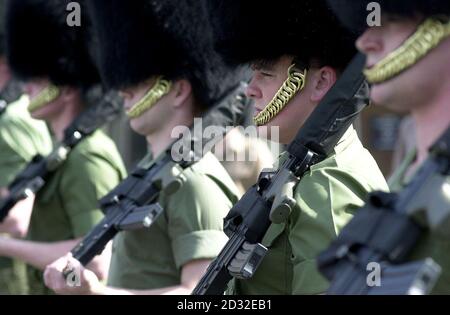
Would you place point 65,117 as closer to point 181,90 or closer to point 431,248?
point 181,90

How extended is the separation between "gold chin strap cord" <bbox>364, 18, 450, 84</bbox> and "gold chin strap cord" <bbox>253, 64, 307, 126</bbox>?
3.27 feet

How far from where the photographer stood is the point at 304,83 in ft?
12.0

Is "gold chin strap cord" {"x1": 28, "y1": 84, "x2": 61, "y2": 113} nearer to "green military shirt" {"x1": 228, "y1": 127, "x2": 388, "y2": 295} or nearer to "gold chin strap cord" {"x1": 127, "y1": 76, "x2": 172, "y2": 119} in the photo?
"gold chin strap cord" {"x1": 127, "y1": 76, "x2": 172, "y2": 119}

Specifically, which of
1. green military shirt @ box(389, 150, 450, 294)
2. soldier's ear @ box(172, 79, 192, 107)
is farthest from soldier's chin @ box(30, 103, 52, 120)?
green military shirt @ box(389, 150, 450, 294)

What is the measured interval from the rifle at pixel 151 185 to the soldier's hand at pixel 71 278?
0.02 m

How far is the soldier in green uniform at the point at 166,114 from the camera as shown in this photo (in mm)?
4281

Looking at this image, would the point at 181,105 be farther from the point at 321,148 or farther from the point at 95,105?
the point at 321,148

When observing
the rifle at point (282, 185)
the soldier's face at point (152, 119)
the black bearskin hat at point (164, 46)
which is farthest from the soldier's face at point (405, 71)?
the soldier's face at point (152, 119)

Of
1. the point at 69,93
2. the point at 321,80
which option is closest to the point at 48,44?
the point at 69,93

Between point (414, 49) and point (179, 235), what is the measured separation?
1.89 meters

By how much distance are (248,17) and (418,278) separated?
176 centimetres

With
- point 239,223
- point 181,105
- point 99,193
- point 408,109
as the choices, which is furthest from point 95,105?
point 408,109

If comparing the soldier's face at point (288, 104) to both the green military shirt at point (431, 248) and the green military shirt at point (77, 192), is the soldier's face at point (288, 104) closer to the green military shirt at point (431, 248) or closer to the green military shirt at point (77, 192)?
the green military shirt at point (431, 248)
